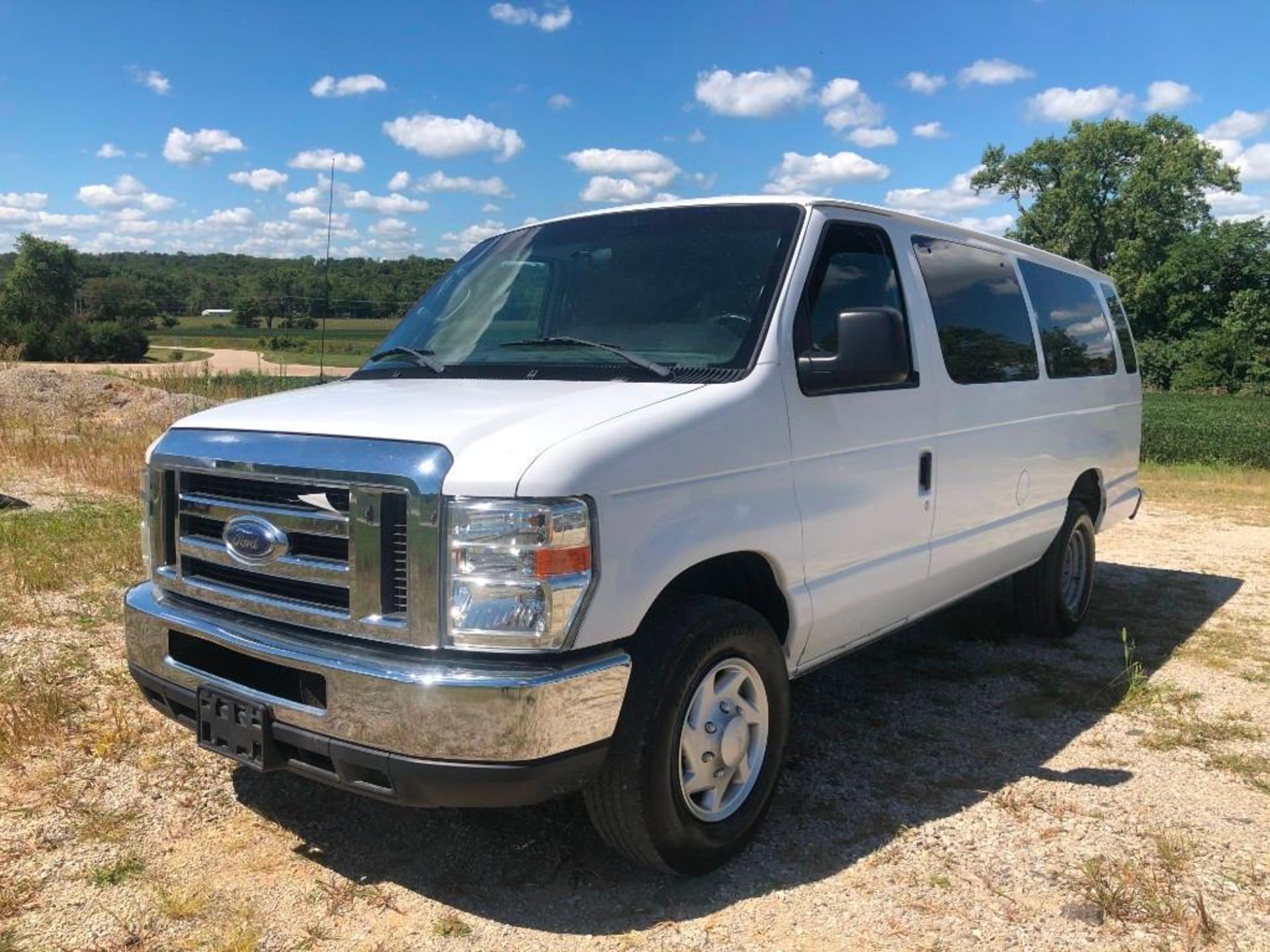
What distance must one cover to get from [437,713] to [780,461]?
1.38 meters

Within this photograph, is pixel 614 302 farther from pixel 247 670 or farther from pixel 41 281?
pixel 41 281

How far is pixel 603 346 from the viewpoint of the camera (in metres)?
3.39

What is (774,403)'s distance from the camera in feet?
10.5

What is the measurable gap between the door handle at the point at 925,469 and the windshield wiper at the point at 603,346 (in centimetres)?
133

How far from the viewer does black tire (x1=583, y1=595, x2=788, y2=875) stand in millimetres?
2736

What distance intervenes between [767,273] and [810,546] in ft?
3.16

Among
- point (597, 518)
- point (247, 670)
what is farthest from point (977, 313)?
point (247, 670)

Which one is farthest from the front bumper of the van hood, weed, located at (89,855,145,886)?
weed, located at (89,855,145,886)

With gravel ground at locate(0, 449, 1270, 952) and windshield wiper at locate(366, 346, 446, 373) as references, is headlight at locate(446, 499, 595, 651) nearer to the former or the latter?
gravel ground at locate(0, 449, 1270, 952)

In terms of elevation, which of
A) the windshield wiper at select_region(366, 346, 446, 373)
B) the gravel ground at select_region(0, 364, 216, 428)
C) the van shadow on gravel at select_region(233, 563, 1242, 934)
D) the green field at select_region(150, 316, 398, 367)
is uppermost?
the green field at select_region(150, 316, 398, 367)

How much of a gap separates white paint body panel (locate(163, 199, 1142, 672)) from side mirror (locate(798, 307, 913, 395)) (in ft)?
0.22

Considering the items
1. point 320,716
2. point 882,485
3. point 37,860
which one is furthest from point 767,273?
point 37,860

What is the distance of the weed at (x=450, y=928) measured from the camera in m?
2.75

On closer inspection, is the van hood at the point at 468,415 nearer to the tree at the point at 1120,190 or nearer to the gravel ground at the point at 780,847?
the gravel ground at the point at 780,847
